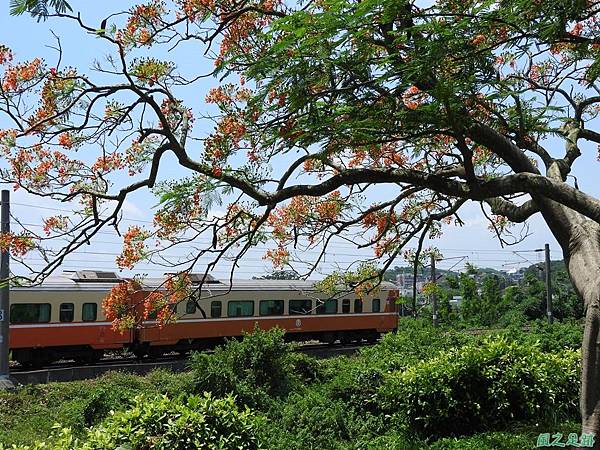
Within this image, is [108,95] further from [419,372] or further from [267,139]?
[419,372]

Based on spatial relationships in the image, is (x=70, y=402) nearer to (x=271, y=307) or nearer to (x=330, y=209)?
(x=330, y=209)

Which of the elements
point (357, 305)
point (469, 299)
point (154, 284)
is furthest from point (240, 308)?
point (469, 299)

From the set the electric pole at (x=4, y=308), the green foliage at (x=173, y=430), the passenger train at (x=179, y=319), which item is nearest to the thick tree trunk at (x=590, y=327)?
the green foliage at (x=173, y=430)

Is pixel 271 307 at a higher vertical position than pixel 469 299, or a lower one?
lower

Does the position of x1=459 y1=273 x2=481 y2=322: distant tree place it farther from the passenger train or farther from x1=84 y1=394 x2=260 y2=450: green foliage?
x1=84 y1=394 x2=260 y2=450: green foliage

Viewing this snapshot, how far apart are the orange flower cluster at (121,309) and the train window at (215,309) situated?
10237 mm

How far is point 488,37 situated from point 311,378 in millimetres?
6325

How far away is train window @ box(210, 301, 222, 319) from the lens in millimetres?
16891

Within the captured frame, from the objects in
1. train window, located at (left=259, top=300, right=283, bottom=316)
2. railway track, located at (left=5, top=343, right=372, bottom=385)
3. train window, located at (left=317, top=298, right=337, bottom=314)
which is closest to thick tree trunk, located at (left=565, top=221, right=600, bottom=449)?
railway track, located at (left=5, top=343, right=372, bottom=385)

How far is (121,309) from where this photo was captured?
6523 millimetres

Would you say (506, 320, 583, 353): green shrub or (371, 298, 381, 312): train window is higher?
(371, 298, 381, 312): train window

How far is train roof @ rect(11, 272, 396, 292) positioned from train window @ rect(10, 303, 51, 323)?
408mm

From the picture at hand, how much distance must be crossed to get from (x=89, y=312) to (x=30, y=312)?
4.32 feet

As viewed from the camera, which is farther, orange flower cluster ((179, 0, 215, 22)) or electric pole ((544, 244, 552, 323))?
electric pole ((544, 244, 552, 323))
